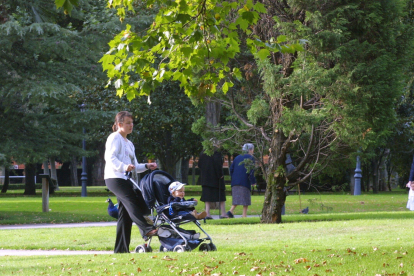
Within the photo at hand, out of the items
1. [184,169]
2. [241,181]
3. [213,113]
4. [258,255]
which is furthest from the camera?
[184,169]

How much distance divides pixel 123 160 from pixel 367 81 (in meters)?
6.82

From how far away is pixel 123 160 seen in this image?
355 inches

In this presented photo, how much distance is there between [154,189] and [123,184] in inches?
21.1

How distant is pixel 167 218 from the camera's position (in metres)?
9.07

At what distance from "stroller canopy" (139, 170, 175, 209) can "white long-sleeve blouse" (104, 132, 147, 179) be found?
21 cm

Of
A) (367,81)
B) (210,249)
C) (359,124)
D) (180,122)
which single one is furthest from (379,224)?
(180,122)

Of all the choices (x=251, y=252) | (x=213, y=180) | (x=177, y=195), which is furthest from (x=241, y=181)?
(x=251, y=252)

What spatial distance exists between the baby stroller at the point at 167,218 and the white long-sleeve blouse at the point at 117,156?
0.99 ft

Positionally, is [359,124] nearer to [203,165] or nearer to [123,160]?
[203,165]

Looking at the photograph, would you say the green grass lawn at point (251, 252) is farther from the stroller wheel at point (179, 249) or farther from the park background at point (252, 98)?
the stroller wheel at point (179, 249)

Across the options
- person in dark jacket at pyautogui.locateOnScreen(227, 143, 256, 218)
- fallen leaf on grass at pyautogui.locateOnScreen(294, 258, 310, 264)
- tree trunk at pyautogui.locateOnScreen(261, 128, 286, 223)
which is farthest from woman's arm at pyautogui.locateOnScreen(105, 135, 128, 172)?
person in dark jacket at pyautogui.locateOnScreen(227, 143, 256, 218)

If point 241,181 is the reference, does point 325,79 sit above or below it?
above

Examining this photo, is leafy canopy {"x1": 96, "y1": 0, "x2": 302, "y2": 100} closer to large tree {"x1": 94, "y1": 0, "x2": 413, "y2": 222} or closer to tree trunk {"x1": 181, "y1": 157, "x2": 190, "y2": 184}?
large tree {"x1": 94, "y1": 0, "x2": 413, "y2": 222}

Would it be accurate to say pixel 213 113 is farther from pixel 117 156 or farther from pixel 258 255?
pixel 258 255
